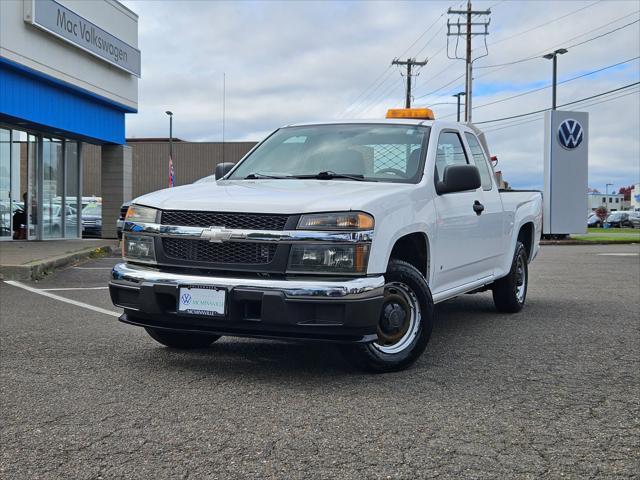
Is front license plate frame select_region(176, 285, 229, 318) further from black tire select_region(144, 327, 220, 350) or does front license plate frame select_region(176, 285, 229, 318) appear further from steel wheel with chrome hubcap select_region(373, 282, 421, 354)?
steel wheel with chrome hubcap select_region(373, 282, 421, 354)

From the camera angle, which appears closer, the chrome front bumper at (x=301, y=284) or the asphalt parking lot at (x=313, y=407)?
the asphalt parking lot at (x=313, y=407)

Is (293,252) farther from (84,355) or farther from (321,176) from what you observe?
(84,355)

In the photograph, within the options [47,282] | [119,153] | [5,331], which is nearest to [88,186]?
[119,153]

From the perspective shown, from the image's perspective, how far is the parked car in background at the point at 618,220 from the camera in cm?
6906

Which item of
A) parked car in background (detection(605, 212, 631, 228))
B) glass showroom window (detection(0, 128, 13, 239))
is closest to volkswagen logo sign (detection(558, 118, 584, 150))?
glass showroom window (detection(0, 128, 13, 239))

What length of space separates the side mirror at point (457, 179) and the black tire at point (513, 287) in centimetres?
227

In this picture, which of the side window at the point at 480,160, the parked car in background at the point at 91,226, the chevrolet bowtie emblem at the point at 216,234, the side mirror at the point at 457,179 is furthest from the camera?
the parked car in background at the point at 91,226

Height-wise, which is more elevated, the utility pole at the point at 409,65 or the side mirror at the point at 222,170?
the utility pole at the point at 409,65

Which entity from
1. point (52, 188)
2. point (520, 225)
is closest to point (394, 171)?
point (520, 225)

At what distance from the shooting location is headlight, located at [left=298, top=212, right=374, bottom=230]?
14.9 feet

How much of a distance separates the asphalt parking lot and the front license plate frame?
44cm

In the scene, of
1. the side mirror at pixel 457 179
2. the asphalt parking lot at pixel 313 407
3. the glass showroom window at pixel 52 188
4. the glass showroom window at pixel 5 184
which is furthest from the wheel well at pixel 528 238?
the glass showroom window at pixel 52 188

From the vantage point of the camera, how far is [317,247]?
4.53 meters

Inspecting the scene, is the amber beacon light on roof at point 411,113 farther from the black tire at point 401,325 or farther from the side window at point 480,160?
the black tire at point 401,325
